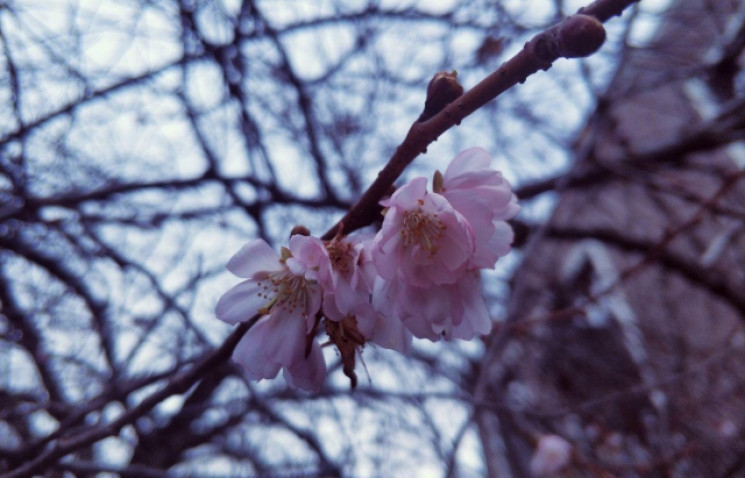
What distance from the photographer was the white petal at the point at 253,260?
1.00 metres

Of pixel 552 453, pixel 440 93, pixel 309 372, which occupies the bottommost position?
pixel 309 372

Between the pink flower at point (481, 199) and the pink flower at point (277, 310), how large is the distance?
31 cm

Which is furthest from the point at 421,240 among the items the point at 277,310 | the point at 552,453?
the point at 552,453

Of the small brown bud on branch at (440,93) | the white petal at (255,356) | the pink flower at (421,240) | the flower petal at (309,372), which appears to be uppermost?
the small brown bud on branch at (440,93)

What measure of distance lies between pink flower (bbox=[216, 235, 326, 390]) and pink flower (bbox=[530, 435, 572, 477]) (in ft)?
9.28

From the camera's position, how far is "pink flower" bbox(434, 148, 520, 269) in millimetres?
959

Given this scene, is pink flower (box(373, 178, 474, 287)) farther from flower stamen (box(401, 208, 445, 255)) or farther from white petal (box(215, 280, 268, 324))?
white petal (box(215, 280, 268, 324))

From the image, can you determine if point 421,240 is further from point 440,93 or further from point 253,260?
point 253,260

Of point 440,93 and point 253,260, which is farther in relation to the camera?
point 253,260

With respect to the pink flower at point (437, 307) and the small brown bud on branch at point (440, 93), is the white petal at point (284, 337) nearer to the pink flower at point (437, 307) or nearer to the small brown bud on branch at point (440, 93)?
the pink flower at point (437, 307)

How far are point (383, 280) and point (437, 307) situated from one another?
116mm

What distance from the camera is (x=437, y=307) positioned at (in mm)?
931

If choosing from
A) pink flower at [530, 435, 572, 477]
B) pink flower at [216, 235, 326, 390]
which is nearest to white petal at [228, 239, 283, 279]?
pink flower at [216, 235, 326, 390]

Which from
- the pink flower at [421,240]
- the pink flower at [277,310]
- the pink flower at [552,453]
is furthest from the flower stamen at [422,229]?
the pink flower at [552,453]
